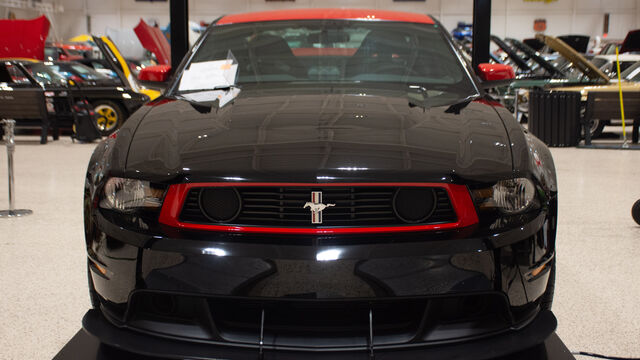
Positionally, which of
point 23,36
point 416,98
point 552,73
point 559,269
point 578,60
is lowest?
point 559,269

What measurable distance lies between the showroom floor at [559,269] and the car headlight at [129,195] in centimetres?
86

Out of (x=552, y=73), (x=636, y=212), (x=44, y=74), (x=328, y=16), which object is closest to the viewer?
(x=328, y=16)

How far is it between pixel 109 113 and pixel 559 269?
327 inches

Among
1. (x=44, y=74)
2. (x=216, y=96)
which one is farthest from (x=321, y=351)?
(x=44, y=74)

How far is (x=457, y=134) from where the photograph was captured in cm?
182

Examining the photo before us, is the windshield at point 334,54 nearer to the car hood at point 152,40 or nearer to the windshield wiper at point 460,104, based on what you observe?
the windshield wiper at point 460,104

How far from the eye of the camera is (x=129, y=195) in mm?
1672

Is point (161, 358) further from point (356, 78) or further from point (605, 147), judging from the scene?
point (605, 147)

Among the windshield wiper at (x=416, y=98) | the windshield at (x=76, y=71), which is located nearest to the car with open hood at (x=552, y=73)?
the windshield at (x=76, y=71)

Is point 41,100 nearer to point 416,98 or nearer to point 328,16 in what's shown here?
point 328,16

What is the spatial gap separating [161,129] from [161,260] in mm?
509

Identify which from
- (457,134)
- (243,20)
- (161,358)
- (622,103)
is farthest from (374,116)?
(622,103)

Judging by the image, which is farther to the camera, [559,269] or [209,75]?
[559,269]

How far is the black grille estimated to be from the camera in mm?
1559
